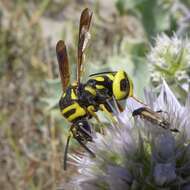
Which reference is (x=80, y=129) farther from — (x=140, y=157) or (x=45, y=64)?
(x=45, y=64)

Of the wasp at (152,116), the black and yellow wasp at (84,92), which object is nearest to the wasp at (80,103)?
the black and yellow wasp at (84,92)

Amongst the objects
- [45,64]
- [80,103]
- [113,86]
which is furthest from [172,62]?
[45,64]

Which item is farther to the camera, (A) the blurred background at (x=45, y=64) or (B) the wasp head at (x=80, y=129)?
(A) the blurred background at (x=45, y=64)

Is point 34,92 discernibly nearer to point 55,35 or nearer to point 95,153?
point 55,35

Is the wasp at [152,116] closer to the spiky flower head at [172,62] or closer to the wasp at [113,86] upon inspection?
the wasp at [113,86]

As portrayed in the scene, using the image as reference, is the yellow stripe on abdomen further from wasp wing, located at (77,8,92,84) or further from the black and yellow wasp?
wasp wing, located at (77,8,92,84)

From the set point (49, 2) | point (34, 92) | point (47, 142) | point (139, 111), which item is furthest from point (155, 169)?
point (49, 2)

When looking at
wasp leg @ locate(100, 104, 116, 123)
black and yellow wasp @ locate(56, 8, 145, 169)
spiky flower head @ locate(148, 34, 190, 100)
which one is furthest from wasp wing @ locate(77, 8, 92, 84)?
spiky flower head @ locate(148, 34, 190, 100)
